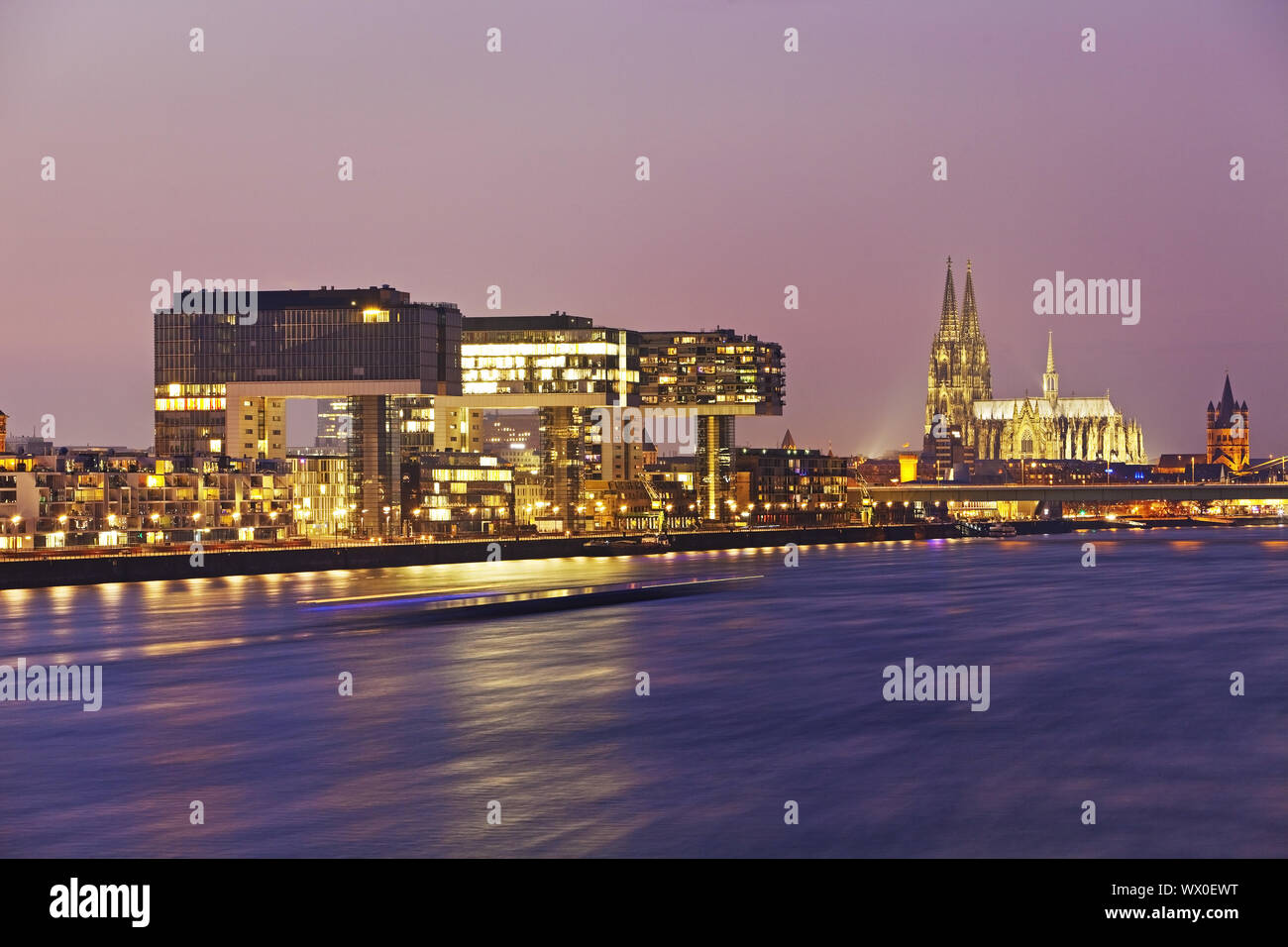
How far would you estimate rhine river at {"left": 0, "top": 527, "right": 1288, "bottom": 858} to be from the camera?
1419 inches

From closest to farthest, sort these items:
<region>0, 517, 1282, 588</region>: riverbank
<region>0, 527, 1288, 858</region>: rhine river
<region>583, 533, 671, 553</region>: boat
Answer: <region>0, 527, 1288, 858</region>: rhine river → <region>0, 517, 1282, 588</region>: riverbank → <region>583, 533, 671, 553</region>: boat

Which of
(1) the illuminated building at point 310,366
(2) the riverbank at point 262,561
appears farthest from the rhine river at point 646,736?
(1) the illuminated building at point 310,366

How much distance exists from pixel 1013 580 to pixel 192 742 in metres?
95.2

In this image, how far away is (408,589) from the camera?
382 ft

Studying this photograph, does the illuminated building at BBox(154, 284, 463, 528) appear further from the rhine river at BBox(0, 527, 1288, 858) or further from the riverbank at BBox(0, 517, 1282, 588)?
the rhine river at BBox(0, 527, 1288, 858)

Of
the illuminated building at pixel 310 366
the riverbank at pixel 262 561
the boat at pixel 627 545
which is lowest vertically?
the boat at pixel 627 545

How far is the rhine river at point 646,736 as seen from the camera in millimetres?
36031

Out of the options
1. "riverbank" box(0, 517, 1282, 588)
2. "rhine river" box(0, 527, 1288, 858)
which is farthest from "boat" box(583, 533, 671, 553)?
"rhine river" box(0, 527, 1288, 858)

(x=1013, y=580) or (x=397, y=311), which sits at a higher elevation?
(x=397, y=311)

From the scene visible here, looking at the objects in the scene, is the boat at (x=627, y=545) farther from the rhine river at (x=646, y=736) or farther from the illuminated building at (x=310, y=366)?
the rhine river at (x=646, y=736)

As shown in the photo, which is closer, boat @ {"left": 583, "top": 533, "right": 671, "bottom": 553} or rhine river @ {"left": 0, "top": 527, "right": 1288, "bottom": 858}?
rhine river @ {"left": 0, "top": 527, "right": 1288, "bottom": 858}
